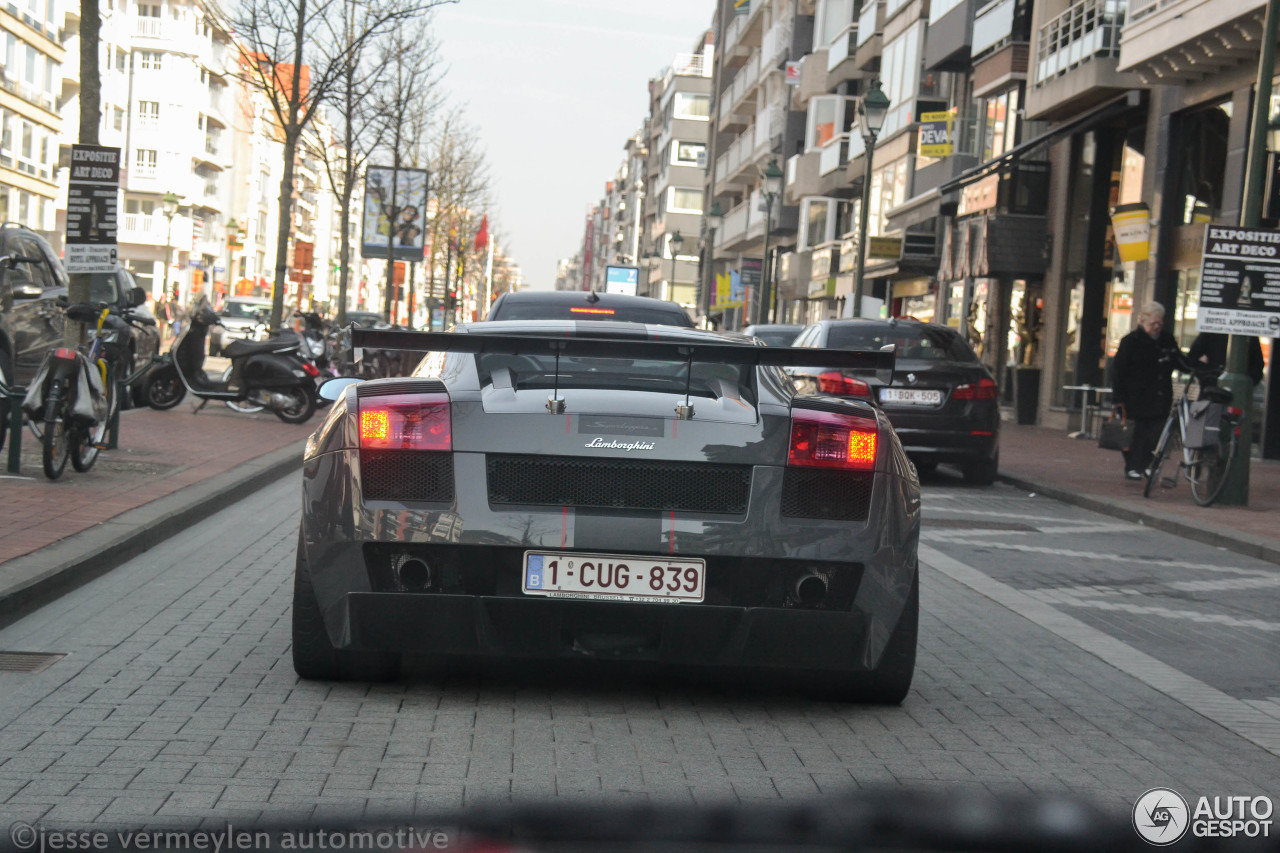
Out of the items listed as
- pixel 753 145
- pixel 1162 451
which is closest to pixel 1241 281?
pixel 1162 451

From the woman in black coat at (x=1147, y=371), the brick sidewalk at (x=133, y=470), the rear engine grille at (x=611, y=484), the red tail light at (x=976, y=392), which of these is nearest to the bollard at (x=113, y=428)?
the brick sidewalk at (x=133, y=470)

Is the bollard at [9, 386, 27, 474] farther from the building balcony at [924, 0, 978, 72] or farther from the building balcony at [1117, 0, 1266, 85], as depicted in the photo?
the building balcony at [924, 0, 978, 72]

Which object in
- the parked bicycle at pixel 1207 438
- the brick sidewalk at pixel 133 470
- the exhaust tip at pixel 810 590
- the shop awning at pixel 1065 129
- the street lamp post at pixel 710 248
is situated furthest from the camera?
the street lamp post at pixel 710 248

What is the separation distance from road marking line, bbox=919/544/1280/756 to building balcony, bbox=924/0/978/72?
27187 millimetres

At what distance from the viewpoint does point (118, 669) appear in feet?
17.4

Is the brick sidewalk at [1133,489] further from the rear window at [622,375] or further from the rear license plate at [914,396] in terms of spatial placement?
the rear window at [622,375]

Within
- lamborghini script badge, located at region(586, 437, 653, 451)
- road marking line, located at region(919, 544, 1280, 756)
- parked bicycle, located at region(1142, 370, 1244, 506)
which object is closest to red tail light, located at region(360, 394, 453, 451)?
lamborghini script badge, located at region(586, 437, 653, 451)

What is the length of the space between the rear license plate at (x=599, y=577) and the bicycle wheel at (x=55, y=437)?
6.44 metres

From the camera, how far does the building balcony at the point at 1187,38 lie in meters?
20.1

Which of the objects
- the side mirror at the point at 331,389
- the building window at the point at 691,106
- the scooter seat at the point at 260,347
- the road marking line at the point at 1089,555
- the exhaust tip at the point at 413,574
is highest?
the building window at the point at 691,106

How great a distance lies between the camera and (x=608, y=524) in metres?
4.61

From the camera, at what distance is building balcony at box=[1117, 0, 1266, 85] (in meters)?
20.1

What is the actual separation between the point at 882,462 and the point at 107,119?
83709 mm

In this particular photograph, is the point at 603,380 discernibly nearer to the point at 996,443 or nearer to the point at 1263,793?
the point at 1263,793
